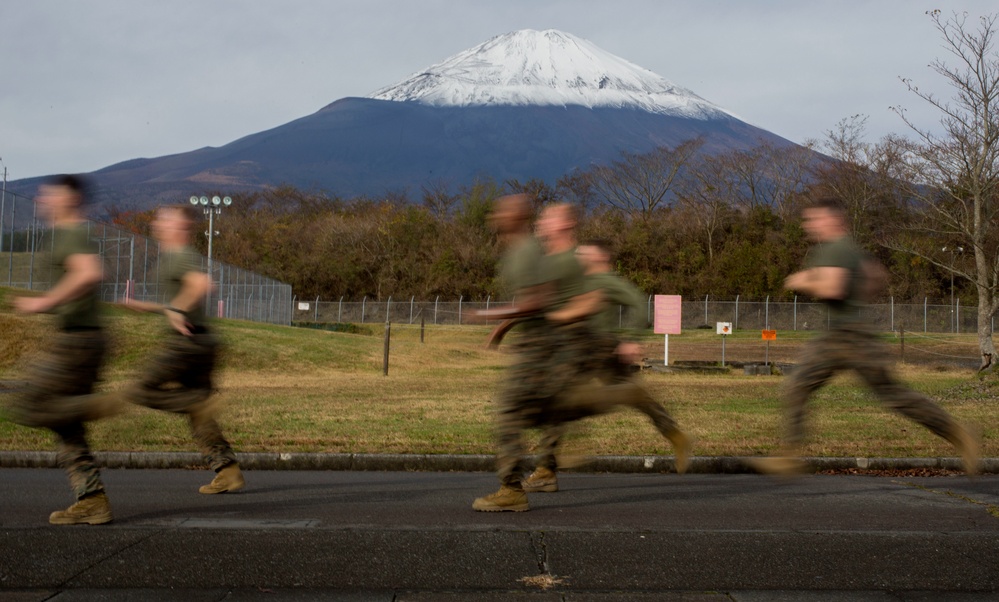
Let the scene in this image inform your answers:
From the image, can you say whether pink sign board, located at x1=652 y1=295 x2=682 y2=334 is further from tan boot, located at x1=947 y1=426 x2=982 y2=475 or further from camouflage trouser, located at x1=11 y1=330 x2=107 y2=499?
camouflage trouser, located at x1=11 y1=330 x2=107 y2=499

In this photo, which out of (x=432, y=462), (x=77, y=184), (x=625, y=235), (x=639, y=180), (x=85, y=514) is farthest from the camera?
(x=639, y=180)

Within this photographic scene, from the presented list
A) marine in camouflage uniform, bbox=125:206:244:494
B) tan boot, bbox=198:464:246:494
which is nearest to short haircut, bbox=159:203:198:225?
marine in camouflage uniform, bbox=125:206:244:494

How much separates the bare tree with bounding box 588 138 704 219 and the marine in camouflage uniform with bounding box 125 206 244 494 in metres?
76.2

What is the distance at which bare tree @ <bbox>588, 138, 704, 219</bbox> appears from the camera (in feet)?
270

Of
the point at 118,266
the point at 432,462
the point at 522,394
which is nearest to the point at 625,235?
the point at 118,266

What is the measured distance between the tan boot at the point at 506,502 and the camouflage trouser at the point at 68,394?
2486mm

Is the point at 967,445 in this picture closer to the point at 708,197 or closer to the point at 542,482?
the point at 542,482

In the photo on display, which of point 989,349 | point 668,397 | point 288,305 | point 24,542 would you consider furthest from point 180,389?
point 288,305

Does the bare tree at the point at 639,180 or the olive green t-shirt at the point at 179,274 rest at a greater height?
the bare tree at the point at 639,180

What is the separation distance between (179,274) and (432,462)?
141 inches

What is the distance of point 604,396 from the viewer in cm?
625

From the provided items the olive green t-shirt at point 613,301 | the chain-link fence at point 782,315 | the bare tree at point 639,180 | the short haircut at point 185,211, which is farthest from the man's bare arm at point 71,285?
the bare tree at point 639,180

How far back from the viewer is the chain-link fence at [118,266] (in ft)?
111

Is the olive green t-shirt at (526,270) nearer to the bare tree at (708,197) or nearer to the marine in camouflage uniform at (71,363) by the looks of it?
the marine in camouflage uniform at (71,363)
